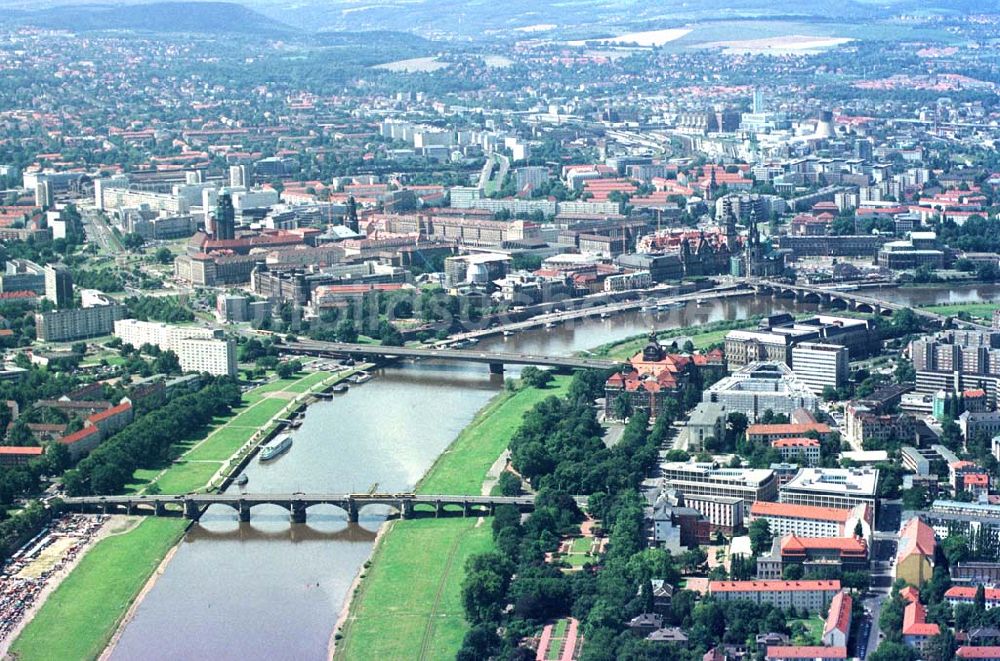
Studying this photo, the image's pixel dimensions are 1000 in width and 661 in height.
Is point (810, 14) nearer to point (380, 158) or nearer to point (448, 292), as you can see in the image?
point (380, 158)

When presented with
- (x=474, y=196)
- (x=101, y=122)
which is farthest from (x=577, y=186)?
(x=101, y=122)

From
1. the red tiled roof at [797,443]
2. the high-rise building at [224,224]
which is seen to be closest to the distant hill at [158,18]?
the high-rise building at [224,224]

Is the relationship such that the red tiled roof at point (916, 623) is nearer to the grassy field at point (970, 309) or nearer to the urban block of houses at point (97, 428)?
the urban block of houses at point (97, 428)

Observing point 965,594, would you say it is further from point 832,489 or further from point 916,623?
point 832,489

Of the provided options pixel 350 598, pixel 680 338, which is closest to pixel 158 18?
pixel 680 338

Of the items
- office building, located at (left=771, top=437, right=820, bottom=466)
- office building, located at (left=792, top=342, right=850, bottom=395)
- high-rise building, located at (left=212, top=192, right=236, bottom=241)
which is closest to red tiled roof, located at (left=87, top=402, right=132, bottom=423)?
office building, located at (left=771, top=437, right=820, bottom=466)

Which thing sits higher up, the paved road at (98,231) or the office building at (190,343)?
the paved road at (98,231)
